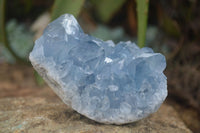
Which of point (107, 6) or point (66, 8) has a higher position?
point (66, 8)

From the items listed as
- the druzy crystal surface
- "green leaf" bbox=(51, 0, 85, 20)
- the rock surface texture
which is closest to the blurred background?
"green leaf" bbox=(51, 0, 85, 20)

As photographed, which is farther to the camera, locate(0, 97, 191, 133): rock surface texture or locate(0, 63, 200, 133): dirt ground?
locate(0, 63, 200, 133): dirt ground

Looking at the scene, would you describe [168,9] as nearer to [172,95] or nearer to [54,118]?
[172,95]

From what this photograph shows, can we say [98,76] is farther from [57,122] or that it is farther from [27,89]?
[27,89]

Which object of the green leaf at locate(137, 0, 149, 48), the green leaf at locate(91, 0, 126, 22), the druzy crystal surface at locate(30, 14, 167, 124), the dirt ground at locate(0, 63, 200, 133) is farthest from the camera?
the green leaf at locate(91, 0, 126, 22)

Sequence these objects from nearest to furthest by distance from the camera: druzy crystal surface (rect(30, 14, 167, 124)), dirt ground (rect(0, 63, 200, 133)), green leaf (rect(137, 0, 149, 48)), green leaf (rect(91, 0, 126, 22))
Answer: druzy crystal surface (rect(30, 14, 167, 124)) < green leaf (rect(137, 0, 149, 48)) < dirt ground (rect(0, 63, 200, 133)) < green leaf (rect(91, 0, 126, 22))

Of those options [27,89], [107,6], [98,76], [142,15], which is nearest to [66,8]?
[142,15]

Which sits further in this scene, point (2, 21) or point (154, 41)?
point (154, 41)

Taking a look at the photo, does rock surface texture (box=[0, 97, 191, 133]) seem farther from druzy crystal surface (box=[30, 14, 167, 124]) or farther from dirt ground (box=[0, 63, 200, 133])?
dirt ground (box=[0, 63, 200, 133])
